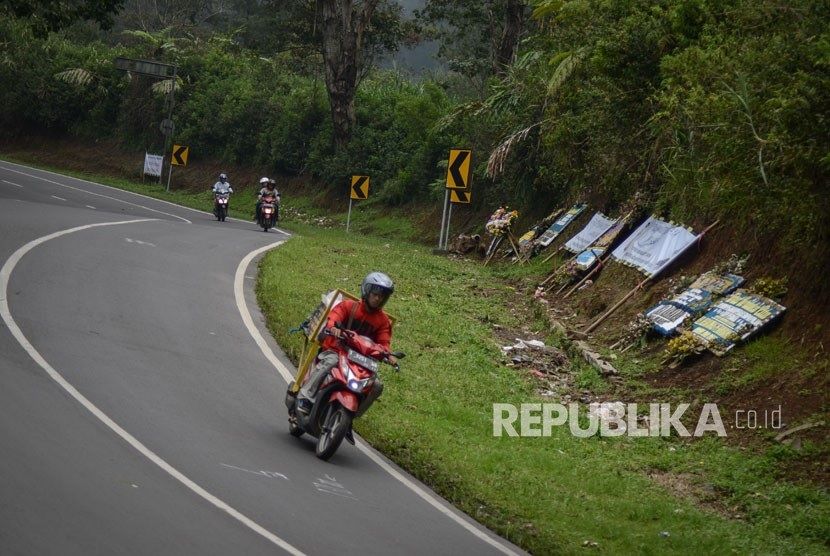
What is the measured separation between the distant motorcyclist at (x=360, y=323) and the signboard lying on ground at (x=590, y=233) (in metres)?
12.2

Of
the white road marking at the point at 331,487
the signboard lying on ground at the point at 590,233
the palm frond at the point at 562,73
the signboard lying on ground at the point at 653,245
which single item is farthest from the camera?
the palm frond at the point at 562,73

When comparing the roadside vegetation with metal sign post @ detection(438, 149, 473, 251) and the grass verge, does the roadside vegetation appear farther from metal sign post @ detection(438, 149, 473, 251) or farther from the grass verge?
metal sign post @ detection(438, 149, 473, 251)

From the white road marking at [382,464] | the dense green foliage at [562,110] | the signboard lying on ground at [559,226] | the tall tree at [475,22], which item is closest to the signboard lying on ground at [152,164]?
the dense green foliage at [562,110]

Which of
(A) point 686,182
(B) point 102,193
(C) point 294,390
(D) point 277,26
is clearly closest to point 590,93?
(A) point 686,182

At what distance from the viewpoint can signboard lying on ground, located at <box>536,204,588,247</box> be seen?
25875 mm

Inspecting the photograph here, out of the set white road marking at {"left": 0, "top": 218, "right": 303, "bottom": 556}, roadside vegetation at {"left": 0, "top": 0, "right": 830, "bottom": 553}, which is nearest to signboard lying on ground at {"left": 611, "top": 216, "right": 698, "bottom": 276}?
roadside vegetation at {"left": 0, "top": 0, "right": 830, "bottom": 553}

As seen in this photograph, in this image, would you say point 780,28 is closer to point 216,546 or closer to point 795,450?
point 795,450

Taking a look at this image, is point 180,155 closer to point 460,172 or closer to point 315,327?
point 460,172

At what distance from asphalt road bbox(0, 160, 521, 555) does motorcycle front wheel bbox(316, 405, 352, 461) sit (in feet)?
0.47

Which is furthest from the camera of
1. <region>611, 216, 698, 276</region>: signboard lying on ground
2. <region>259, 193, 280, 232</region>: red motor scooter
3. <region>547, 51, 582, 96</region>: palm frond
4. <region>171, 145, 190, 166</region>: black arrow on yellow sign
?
<region>171, 145, 190, 166</region>: black arrow on yellow sign

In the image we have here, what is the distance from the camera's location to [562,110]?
2700cm

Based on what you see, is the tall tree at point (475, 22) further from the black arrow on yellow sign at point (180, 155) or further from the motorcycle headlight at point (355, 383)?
the motorcycle headlight at point (355, 383)

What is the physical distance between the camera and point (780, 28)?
1274 cm

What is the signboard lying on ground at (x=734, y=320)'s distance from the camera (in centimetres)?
1438
